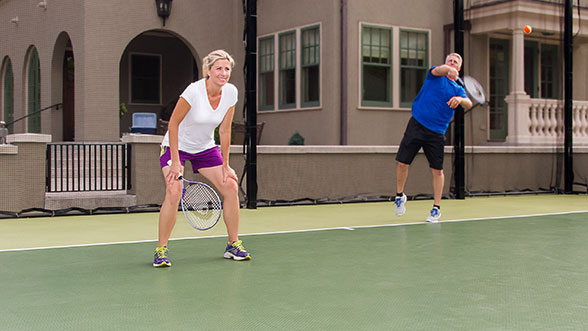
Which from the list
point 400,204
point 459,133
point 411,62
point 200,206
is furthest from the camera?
point 411,62

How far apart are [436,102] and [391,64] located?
22.6 feet

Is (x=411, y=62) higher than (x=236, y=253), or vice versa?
(x=411, y=62)

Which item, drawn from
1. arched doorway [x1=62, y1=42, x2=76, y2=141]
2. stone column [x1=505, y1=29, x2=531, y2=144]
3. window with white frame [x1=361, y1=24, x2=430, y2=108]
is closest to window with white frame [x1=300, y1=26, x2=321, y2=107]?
window with white frame [x1=361, y1=24, x2=430, y2=108]

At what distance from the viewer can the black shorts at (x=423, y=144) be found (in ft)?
34.2

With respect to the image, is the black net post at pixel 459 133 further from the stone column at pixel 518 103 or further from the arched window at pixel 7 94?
the arched window at pixel 7 94

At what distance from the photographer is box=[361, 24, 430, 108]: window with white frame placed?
16781 mm

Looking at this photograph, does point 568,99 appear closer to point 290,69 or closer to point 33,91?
point 290,69

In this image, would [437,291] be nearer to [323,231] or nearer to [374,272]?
[374,272]

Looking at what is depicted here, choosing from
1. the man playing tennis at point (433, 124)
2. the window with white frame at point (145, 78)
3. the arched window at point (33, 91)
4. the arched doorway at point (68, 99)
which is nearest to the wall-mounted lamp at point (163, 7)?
the arched doorway at point (68, 99)

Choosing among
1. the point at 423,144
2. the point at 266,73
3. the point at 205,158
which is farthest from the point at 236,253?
the point at 266,73

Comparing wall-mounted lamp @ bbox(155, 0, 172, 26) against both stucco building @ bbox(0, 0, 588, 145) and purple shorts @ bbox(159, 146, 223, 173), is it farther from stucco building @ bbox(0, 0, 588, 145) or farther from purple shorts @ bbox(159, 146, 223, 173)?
purple shorts @ bbox(159, 146, 223, 173)

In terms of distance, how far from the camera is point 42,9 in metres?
19.0

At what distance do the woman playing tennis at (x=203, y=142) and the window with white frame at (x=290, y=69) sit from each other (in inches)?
394

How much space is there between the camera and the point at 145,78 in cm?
2166
